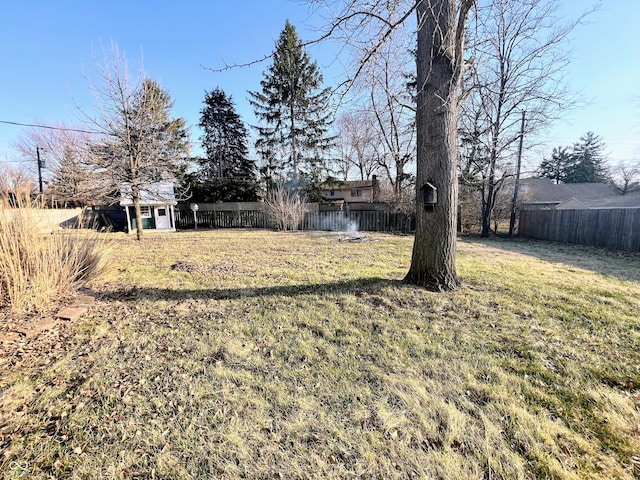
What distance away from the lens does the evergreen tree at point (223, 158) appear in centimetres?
2100

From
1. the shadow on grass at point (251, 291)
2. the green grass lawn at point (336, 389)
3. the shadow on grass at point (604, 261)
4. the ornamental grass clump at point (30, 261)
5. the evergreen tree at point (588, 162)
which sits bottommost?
the green grass lawn at point (336, 389)

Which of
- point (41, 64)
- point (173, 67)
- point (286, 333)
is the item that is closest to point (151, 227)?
point (41, 64)

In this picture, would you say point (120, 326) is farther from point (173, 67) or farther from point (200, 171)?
point (200, 171)

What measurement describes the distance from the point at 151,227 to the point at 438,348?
1934 cm

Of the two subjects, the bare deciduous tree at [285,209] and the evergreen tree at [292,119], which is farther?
the evergreen tree at [292,119]

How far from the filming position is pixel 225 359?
7.97 feet

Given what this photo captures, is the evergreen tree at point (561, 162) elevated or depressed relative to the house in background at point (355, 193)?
elevated

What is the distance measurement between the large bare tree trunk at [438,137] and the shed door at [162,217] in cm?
1822

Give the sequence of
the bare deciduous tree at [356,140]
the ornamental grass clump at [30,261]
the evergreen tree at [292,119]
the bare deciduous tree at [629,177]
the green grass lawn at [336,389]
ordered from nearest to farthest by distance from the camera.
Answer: the green grass lawn at [336,389] → the ornamental grass clump at [30,261] → the bare deciduous tree at [356,140] → the evergreen tree at [292,119] → the bare deciduous tree at [629,177]

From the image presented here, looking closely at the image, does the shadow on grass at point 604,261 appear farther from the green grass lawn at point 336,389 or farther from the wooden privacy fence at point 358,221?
the wooden privacy fence at point 358,221

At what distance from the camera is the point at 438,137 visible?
3.71 metres

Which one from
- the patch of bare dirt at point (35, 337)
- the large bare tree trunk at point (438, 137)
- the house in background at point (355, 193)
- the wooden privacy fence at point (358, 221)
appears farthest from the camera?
the house in background at point (355, 193)

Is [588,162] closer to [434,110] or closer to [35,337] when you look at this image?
[434,110]

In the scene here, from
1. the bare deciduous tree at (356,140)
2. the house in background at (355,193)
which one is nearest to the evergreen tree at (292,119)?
the bare deciduous tree at (356,140)
